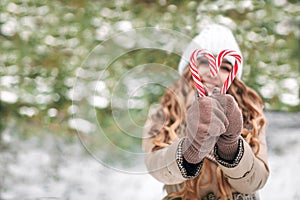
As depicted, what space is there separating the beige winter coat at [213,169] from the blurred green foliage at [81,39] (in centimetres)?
96

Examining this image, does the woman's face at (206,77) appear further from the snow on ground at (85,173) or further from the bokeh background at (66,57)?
the bokeh background at (66,57)

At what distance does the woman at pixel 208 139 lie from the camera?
0.60 meters

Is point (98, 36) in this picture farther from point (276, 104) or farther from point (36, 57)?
point (276, 104)

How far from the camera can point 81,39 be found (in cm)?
173

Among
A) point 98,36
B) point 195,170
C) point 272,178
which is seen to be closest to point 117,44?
point 195,170

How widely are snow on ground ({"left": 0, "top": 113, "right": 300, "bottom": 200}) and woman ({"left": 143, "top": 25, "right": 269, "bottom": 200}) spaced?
494 millimetres

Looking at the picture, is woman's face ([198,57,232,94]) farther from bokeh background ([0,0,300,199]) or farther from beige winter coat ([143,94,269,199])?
bokeh background ([0,0,300,199])

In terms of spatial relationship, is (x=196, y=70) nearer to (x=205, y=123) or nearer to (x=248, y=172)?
(x=205, y=123)

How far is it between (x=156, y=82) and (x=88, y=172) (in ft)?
2.93

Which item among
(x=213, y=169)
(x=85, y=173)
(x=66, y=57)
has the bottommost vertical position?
(x=85, y=173)

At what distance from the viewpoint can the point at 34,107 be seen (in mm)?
1736

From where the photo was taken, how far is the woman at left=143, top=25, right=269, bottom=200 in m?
0.60

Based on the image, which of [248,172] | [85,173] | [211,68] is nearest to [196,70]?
[211,68]

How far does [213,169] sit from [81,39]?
1.02m
